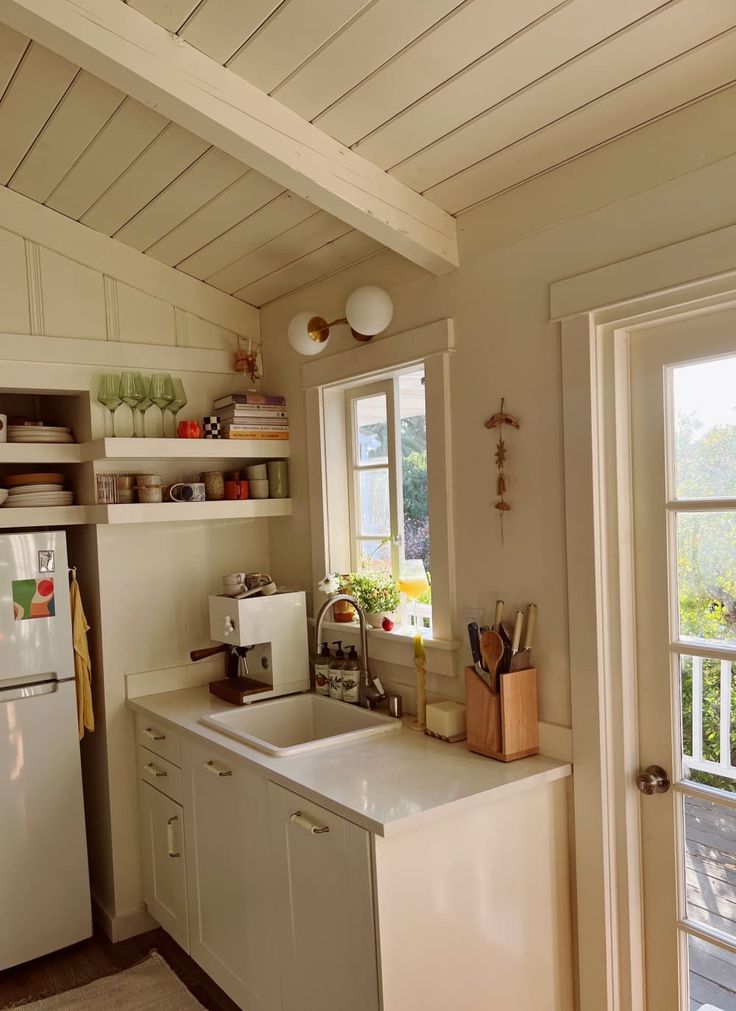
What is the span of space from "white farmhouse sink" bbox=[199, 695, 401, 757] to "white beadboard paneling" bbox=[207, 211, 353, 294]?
5.20ft

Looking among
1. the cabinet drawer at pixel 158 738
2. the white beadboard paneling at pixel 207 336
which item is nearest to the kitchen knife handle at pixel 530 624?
the cabinet drawer at pixel 158 738

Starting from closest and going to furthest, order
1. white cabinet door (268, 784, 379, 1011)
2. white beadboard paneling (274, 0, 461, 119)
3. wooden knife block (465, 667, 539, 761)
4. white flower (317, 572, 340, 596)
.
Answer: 1. white beadboard paneling (274, 0, 461, 119)
2. white cabinet door (268, 784, 379, 1011)
3. wooden knife block (465, 667, 539, 761)
4. white flower (317, 572, 340, 596)

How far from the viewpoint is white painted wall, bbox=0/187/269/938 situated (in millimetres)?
2838

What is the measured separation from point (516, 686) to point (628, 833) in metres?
0.45

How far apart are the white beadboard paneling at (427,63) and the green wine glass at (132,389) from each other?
123cm

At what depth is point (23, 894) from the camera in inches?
110

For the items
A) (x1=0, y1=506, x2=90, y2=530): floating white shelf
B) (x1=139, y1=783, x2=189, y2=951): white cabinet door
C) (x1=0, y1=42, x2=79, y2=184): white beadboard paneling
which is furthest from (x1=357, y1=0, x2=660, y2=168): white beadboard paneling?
(x1=139, y1=783, x2=189, y2=951): white cabinet door

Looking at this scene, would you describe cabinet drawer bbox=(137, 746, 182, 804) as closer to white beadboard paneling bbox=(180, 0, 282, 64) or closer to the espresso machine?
the espresso machine

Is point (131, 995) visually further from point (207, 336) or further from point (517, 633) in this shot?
point (207, 336)

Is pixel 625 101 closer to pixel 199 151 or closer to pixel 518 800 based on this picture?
pixel 199 151

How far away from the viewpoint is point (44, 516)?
9.55ft

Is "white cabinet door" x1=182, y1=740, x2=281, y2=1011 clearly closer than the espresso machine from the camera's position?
Yes

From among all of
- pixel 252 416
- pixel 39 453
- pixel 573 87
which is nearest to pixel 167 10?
pixel 573 87

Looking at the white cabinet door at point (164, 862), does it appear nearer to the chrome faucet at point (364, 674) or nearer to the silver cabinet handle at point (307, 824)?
the chrome faucet at point (364, 674)
